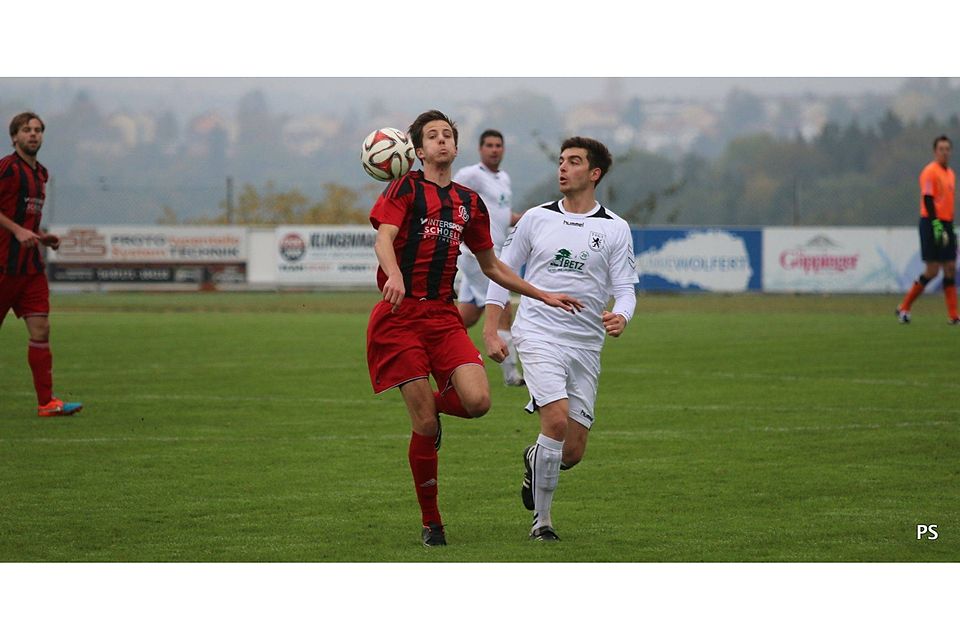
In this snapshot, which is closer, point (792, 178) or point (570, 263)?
point (570, 263)

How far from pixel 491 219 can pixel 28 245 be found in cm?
531

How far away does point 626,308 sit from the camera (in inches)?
286

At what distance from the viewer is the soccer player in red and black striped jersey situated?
6730 millimetres

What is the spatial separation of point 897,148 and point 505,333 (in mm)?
53042

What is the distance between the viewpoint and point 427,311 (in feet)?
22.6

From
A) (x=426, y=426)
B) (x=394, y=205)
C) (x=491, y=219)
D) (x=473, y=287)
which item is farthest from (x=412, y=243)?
(x=491, y=219)

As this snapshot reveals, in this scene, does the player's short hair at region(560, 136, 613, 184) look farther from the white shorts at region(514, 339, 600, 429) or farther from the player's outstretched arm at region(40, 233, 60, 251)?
the player's outstretched arm at region(40, 233, 60, 251)

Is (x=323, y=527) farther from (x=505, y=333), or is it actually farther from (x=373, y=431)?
(x=505, y=333)

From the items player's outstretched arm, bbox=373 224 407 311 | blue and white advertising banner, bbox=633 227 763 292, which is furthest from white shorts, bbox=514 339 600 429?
blue and white advertising banner, bbox=633 227 763 292

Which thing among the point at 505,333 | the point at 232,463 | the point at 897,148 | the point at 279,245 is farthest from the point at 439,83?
the point at 232,463

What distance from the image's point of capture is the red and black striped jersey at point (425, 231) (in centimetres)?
682

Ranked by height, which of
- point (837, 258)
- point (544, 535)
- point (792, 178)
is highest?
point (792, 178)

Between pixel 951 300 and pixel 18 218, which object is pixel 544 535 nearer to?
pixel 18 218

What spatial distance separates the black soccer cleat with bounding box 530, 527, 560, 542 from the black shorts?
585 inches
